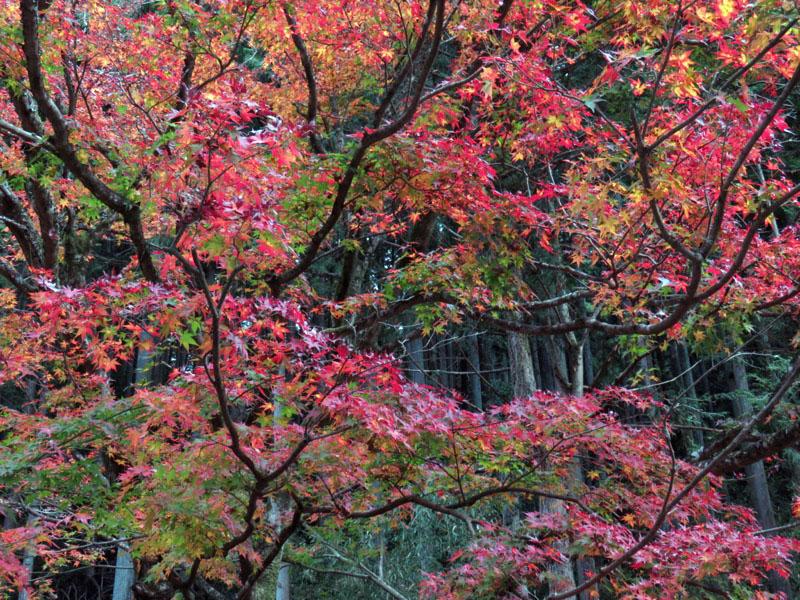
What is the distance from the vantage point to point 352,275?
587 centimetres

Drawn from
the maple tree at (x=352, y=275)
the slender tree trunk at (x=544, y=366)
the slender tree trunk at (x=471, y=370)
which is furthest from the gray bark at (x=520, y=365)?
the slender tree trunk at (x=544, y=366)

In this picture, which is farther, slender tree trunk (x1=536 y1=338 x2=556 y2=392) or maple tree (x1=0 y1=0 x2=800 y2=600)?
slender tree trunk (x1=536 y1=338 x2=556 y2=392)

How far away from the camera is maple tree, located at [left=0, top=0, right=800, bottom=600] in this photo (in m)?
3.09

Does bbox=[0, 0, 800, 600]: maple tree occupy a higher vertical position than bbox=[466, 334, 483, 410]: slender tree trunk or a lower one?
lower

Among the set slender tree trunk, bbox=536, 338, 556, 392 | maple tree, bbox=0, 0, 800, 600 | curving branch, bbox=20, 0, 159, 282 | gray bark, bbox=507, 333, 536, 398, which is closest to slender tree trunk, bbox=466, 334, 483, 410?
slender tree trunk, bbox=536, 338, 556, 392

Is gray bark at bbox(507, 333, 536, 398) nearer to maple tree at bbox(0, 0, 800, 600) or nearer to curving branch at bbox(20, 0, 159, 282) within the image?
maple tree at bbox(0, 0, 800, 600)

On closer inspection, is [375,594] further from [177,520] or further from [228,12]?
[228,12]

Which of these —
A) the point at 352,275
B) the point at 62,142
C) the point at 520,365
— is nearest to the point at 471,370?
the point at 520,365

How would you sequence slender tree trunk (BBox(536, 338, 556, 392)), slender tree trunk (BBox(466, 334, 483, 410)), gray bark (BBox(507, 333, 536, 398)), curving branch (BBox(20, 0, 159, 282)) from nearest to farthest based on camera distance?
curving branch (BBox(20, 0, 159, 282)) < gray bark (BBox(507, 333, 536, 398)) < slender tree trunk (BBox(466, 334, 483, 410)) < slender tree trunk (BBox(536, 338, 556, 392))

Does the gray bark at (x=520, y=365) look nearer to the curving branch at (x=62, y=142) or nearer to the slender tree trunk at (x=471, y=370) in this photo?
the curving branch at (x=62, y=142)

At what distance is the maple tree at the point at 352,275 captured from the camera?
3.09 m

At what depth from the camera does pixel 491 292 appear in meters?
5.34

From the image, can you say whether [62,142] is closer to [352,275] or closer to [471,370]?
[352,275]

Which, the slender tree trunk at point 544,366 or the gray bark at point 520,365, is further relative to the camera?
the slender tree trunk at point 544,366
